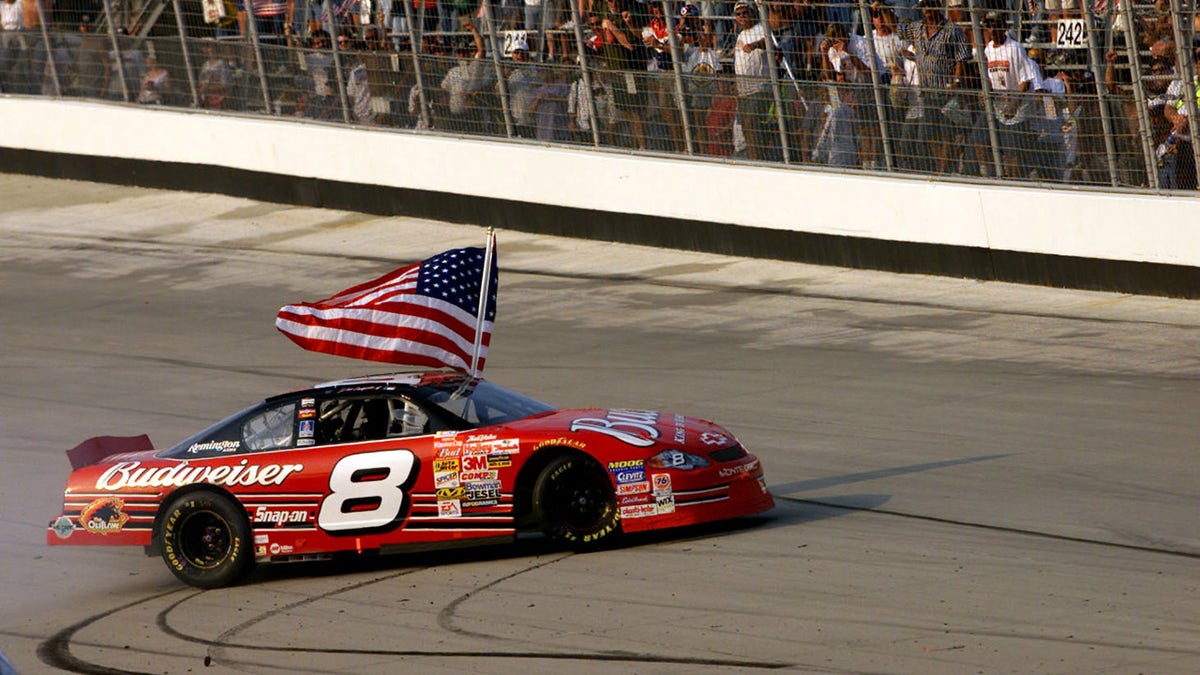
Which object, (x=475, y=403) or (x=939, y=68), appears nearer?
(x=475, y=403)

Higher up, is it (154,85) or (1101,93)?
(154,85)

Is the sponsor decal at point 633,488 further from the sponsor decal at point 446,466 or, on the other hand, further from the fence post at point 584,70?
the fence post at point 584,70

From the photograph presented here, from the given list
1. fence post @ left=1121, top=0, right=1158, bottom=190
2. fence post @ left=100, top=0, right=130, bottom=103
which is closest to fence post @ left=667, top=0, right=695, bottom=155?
fence post @ left=1121, top=0, right=1158, bottom=190

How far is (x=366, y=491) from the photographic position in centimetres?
1035

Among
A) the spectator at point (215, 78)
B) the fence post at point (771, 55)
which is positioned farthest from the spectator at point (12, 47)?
the fence post at point (771, 55)

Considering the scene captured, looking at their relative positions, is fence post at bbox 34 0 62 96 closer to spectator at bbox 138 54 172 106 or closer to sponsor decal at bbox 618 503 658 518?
spectator at bbox 138 54 172 106

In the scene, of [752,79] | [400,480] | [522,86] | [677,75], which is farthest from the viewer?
[522,86]

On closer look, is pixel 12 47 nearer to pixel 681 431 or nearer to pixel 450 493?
pixel 450 493

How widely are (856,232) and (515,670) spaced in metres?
11.5

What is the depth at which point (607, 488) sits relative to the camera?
400 inches

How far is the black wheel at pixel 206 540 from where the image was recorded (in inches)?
414

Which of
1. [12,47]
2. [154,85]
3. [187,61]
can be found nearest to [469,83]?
[187,61]

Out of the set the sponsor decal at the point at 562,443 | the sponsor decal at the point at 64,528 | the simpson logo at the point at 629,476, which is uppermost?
the sponsor decal at the point at 562,443

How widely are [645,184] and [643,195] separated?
0.13m
